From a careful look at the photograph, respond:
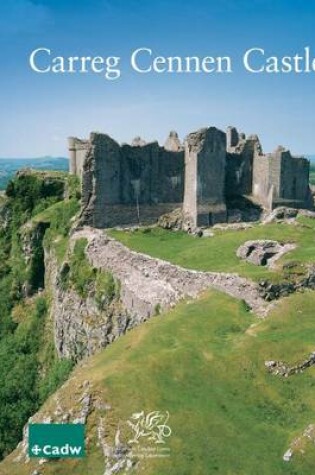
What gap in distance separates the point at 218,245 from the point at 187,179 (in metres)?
11.1

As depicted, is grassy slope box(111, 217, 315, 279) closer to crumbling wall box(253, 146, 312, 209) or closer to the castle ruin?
the castle ruin

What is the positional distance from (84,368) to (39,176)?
40968 millimetres

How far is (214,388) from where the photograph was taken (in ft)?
86.4

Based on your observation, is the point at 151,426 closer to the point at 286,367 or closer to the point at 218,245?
the point at 286,367

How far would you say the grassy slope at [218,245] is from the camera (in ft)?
128

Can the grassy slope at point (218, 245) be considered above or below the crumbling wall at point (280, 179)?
below

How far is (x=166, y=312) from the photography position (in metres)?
34.7

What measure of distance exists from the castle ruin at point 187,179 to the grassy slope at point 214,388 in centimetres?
2267

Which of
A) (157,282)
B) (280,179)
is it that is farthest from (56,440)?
(280,179)

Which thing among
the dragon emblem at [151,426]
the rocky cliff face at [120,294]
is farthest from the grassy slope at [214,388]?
the rocky cliff face at [120,294]

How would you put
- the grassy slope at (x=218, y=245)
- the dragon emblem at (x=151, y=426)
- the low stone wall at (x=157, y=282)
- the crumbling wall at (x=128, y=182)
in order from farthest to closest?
1. the crumbling wall at (x=128, y=182)
2. the grassy slope at (x=218, y=245)
3. the low stone wall at (x=157, y=282)
4. the dragon emblem at (x=151, y=426)

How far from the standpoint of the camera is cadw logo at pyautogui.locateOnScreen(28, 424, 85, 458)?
24.6 meters

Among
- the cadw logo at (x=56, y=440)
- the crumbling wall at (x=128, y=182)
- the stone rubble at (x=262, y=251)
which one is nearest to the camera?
the cadw logo at (x=56, y=440)

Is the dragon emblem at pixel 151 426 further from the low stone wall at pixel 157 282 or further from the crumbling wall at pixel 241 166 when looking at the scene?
the crumbling wall at pixel 241 166
